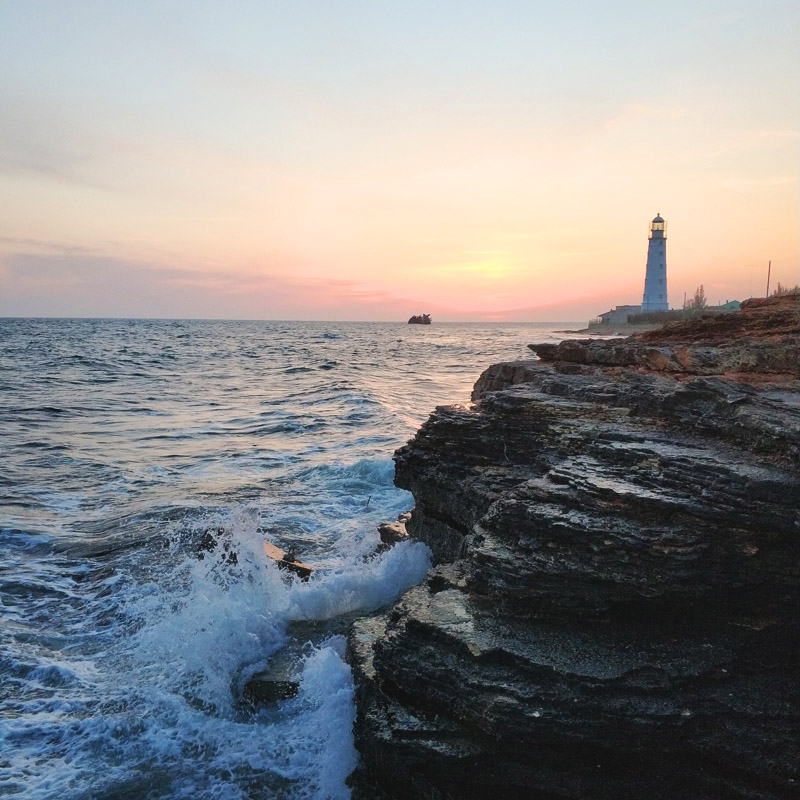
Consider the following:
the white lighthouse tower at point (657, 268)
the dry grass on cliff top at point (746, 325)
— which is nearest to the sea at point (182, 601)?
the dry grass on cliff top at point (746, 325)

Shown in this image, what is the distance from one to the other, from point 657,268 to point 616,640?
88.4 meters

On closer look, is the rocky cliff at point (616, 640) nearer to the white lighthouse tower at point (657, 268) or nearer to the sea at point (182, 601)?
the sea at point (182, 601)

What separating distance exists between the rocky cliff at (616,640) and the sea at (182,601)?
48.8 inches

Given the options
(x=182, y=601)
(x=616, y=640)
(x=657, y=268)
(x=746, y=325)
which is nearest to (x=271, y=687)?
(x=182, y=601)

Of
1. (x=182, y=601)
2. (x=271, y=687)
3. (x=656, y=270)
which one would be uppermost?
(x=656, y=270)

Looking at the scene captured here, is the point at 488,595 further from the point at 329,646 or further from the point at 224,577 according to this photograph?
the point at 224,577

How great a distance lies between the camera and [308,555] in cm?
1038

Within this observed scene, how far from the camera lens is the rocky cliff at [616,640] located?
14.0 feet

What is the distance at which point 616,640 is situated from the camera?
4.66 metres

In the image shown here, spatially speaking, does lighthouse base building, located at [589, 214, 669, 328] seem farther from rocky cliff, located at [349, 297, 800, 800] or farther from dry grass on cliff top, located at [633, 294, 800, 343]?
rocky cliff, located at [349, 297, 800, 800]

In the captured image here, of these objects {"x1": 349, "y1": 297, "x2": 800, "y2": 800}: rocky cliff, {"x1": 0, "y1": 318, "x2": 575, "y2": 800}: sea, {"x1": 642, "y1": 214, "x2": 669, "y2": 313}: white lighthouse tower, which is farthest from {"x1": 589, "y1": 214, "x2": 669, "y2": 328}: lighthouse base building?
{"x1": 349, "y1": 297, "x2": 800, "y2": 800}: rocky cliff

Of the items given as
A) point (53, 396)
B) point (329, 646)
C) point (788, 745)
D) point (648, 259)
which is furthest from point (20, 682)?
point (648, 259)

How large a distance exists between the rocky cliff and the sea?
1.24 meters

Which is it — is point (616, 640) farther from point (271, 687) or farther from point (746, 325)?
point (746, 325)
